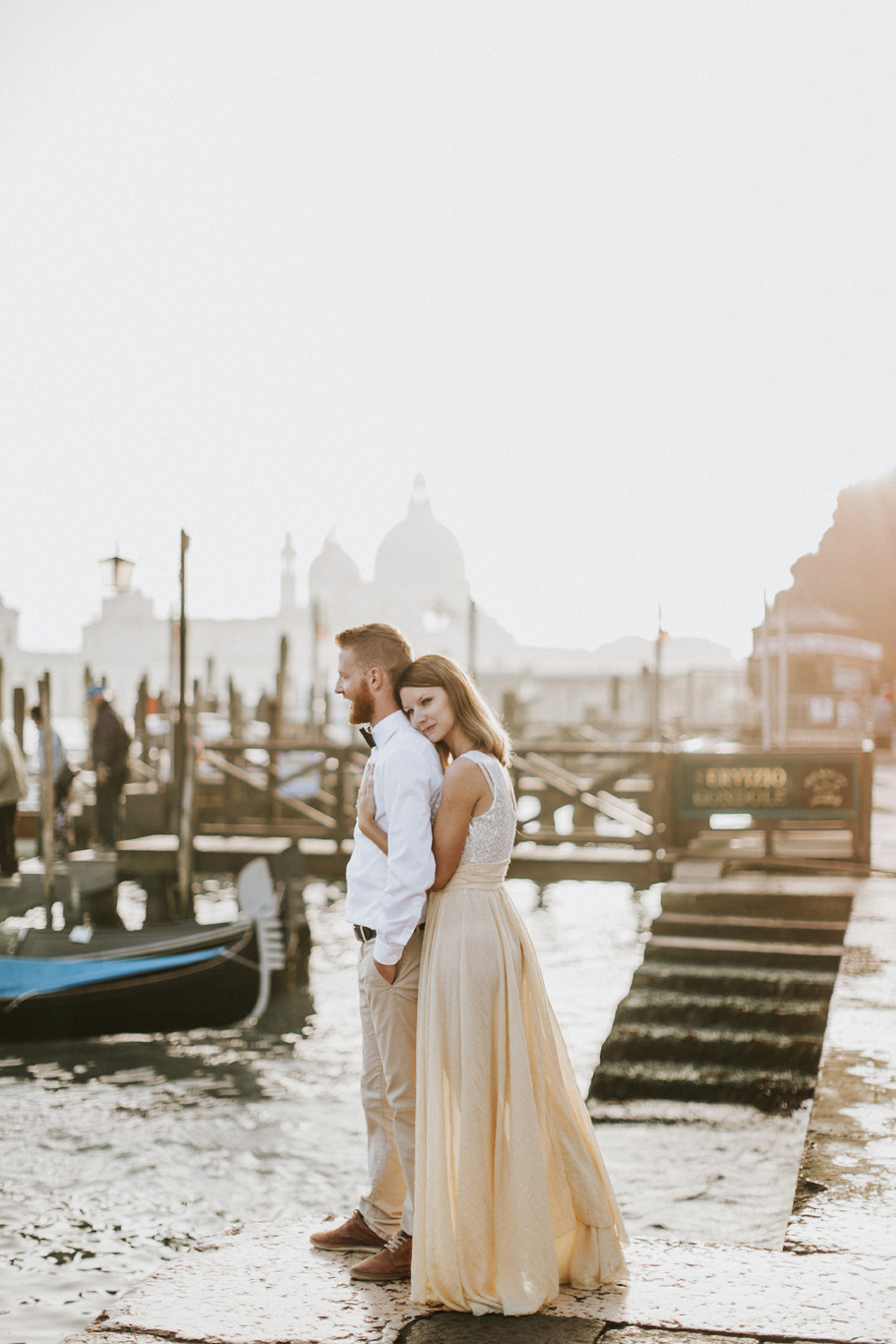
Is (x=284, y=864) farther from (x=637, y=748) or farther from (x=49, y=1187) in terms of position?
(x=49, y=1187)

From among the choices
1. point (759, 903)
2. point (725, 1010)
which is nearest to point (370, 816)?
point (725, 1010)

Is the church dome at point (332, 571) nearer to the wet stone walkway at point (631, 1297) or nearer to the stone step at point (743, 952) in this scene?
the stone step at point (743, 952)

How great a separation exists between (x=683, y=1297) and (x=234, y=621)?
10198 centimetres

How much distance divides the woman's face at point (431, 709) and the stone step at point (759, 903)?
560 cm

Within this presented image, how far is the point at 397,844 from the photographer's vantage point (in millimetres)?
2561

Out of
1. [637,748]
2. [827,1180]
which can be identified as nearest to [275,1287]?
[827,1180]

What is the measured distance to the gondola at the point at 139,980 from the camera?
7691 mm

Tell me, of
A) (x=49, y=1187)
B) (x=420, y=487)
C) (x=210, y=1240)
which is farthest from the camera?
(x=420, y=487)

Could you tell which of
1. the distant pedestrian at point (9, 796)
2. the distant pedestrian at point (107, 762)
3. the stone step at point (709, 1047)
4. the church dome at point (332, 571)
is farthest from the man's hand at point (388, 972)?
the church dome at point (332, 571)

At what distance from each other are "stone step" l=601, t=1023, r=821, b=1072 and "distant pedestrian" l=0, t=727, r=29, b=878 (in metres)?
5.85

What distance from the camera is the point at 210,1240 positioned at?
301cm

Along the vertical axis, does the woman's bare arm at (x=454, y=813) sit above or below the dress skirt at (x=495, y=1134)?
above

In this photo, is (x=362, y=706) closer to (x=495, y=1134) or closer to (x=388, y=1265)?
(x=495, y=1134)

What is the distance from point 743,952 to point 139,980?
367 cm
